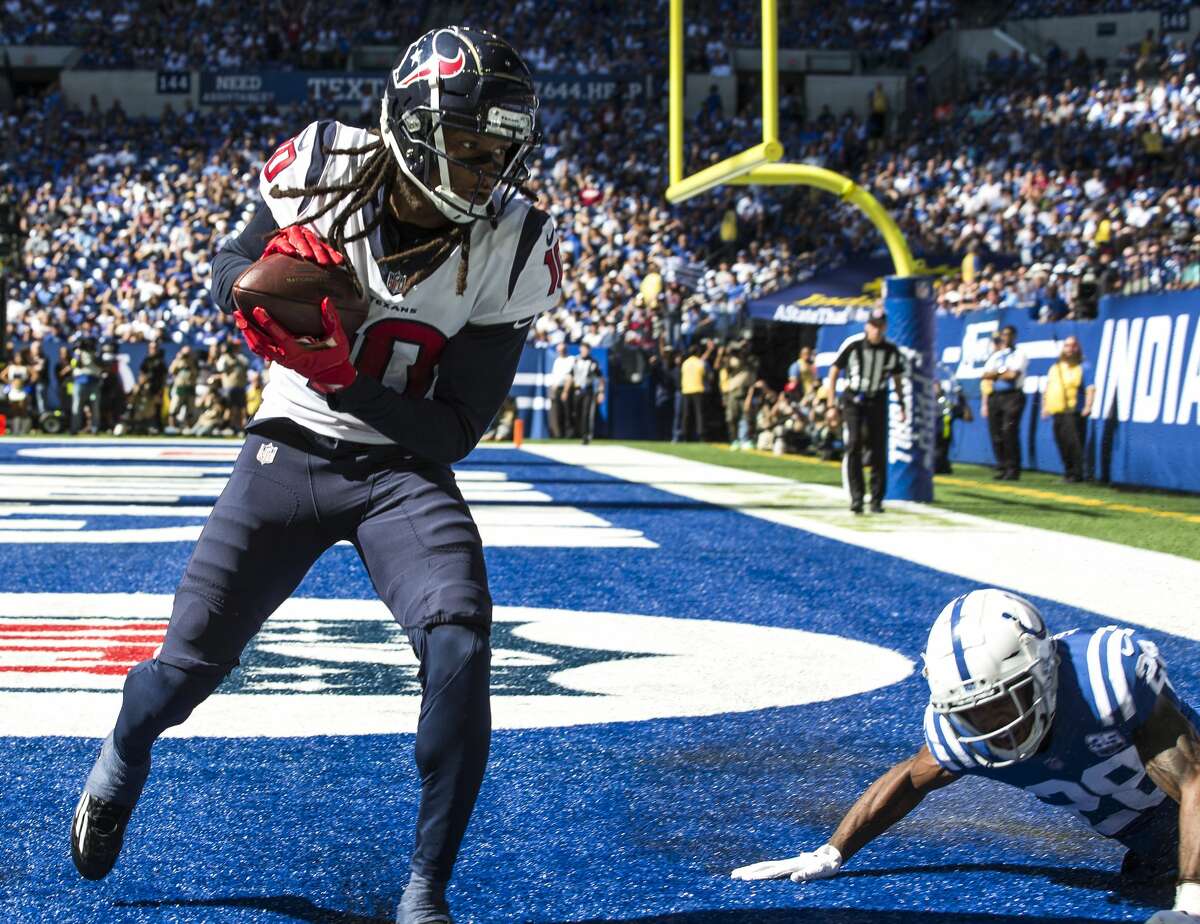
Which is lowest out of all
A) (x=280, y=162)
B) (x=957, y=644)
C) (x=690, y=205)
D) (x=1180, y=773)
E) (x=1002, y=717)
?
(x=1180, y=773)

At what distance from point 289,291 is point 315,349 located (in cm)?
12

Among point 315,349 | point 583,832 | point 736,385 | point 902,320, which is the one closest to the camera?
point 315,349

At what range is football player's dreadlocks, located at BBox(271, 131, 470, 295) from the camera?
9.86ft

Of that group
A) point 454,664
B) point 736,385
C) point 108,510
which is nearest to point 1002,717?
point 454,664

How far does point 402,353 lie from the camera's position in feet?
10.1

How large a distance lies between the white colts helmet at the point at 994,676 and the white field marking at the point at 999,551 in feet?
12.1

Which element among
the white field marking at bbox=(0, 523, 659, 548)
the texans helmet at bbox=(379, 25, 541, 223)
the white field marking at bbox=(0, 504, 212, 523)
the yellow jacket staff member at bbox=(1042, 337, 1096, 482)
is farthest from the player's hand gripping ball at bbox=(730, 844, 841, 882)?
the yellow jacket staff member at bbox=(1042, 337, 1096, 482)

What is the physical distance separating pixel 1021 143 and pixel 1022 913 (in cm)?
2739

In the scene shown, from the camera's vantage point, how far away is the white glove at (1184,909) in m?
2.79

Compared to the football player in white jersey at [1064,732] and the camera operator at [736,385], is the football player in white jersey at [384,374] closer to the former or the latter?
the football player in white jersey at [1064,732]

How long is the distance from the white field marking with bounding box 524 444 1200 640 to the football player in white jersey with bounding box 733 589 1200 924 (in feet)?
11.4

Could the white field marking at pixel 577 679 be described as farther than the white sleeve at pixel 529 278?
Yes

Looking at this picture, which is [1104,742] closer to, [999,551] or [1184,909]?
[1184,909]

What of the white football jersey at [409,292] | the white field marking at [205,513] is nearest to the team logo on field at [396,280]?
the white football jersey at [409,292]
